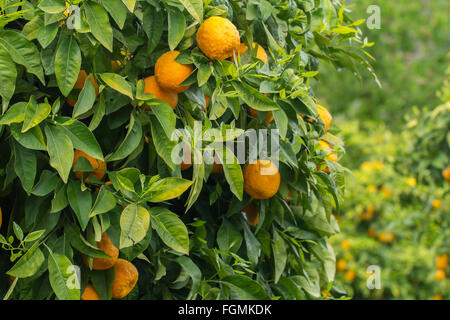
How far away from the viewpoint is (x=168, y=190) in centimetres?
84

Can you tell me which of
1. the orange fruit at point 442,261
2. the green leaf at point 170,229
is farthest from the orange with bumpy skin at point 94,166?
the orange fruit at point 442,261

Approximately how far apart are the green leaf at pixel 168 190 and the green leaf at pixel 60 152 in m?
0.12

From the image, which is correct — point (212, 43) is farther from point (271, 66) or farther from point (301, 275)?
point (301, 275)

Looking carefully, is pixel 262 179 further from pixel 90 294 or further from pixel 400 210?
pixel 400 210

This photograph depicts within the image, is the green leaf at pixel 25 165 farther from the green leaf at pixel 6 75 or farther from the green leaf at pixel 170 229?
the green leaf at pixel 170 229

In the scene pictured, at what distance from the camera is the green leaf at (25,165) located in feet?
2.62

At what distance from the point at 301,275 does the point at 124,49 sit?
0.57m

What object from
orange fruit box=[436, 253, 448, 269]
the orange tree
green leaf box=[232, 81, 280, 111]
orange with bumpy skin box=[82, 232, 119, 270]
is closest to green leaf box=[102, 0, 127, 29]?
the orange tree

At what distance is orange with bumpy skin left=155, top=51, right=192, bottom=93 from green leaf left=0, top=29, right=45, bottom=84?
0.60ft

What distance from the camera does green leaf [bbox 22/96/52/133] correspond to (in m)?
0.78

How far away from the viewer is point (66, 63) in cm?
82

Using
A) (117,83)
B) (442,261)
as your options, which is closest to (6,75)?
(117,83)

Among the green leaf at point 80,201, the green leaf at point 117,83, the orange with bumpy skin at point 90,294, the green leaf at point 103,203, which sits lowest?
the orange with bumpy skin at point 90,294

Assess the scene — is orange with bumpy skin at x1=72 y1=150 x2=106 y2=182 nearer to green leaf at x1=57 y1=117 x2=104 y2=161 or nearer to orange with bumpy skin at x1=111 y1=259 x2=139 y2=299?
green leaf at x1=57 y1=117 x2=104 y2=161
